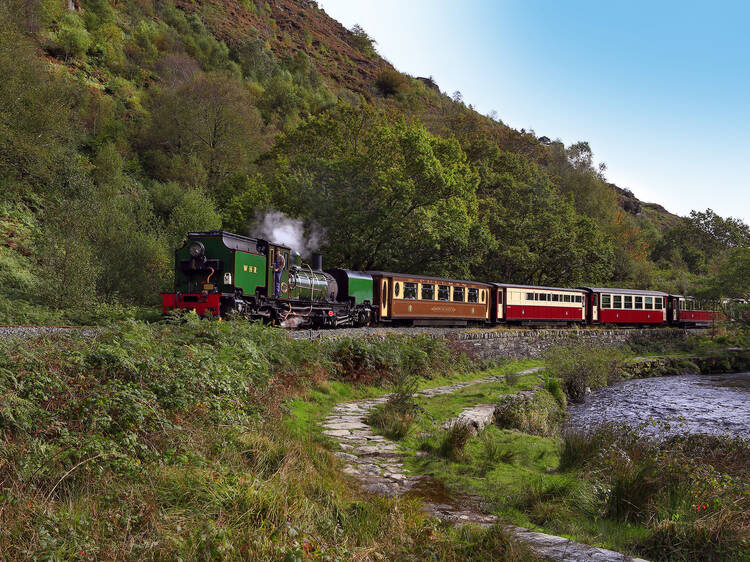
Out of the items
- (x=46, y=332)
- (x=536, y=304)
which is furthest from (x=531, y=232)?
(x=46, y=332)

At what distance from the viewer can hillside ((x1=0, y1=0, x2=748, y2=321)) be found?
2150cm

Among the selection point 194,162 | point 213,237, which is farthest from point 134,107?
point 213,237

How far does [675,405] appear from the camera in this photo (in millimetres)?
17344

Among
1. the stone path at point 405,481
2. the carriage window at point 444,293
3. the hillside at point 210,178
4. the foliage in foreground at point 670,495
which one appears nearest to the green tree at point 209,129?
the hillside at point 210,178

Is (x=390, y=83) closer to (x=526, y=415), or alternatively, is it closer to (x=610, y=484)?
(x=526, y=415)

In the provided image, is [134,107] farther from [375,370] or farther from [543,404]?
[543,404]

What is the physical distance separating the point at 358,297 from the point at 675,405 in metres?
11.9

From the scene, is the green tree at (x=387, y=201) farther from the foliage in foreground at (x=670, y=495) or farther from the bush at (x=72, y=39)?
the bush at (x=72, y=39)

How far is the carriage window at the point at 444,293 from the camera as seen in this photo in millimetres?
25750

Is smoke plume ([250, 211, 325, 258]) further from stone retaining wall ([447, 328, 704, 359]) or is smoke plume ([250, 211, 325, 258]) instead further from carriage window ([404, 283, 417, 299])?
stone retaining wall ([447, 328, 704, 359])

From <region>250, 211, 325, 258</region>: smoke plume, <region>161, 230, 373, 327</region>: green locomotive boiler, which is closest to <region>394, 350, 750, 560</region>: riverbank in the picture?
<region>161, 230, 373, 327</region>: green locomotive boiler

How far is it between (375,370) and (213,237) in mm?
6222

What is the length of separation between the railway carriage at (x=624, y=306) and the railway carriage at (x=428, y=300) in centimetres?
916

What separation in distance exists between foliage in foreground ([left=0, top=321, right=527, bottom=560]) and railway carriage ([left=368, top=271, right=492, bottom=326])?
54.4 ft
